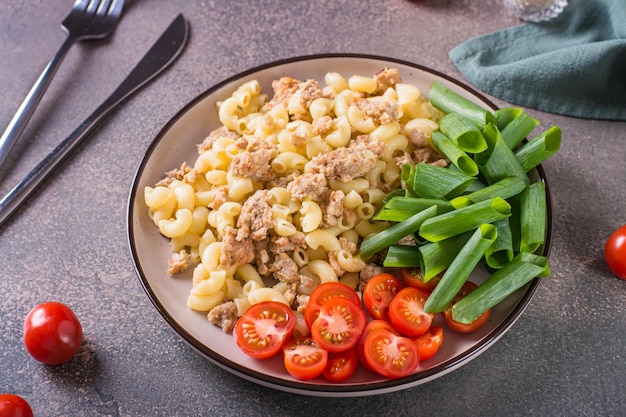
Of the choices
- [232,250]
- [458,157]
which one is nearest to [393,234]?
[458,157]

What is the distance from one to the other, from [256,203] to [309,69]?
94 cm

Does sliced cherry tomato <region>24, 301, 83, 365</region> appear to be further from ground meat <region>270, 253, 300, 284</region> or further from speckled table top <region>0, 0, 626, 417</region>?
ground meat <region>270, 253, 300, 284</region>

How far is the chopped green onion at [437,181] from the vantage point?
238cm

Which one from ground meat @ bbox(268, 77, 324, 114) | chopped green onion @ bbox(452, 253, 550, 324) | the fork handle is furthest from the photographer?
the fork handle

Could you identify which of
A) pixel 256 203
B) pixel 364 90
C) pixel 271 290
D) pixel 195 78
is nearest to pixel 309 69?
pixel 364 90

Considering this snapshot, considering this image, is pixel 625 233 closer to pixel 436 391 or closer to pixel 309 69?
pixel 436 391

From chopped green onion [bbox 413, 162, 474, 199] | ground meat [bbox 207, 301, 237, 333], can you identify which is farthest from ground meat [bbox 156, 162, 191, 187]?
chopped green onion [bbox 413, 162, 474, 199]

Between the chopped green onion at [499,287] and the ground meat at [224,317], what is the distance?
0.81 m

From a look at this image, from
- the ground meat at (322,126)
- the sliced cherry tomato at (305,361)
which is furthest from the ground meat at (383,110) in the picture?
the sliced cherry tomato at (305,361)

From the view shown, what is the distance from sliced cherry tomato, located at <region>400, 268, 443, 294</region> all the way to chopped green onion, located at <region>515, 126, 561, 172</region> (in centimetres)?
61

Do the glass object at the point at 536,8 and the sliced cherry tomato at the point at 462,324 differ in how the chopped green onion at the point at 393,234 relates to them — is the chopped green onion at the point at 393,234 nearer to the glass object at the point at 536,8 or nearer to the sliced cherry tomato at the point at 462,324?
the sliced cherry tomato at the point at 462,324

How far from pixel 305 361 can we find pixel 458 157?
998 mm

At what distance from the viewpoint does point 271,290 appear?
233 centimetres

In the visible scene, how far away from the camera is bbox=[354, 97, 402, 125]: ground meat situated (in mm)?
2611
